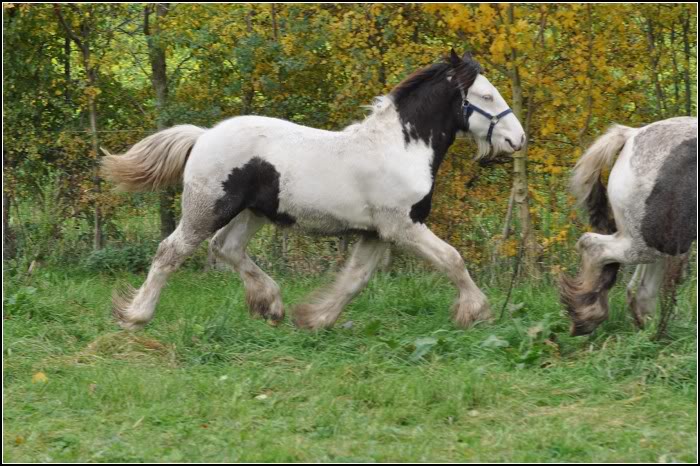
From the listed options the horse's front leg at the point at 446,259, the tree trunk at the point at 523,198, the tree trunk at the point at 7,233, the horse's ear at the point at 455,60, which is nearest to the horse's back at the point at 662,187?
the horse's front leg at the point at 446,259

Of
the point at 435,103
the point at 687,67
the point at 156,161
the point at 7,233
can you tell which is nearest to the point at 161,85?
the point at 7,233

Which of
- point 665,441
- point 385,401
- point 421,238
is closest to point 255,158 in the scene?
point 421,238

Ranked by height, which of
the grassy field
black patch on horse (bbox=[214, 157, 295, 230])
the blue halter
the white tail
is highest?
the blue halter

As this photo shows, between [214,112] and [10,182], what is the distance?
2348 mm

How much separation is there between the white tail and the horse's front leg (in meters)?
1.08

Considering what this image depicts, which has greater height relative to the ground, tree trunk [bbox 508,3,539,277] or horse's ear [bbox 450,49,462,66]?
horse's ear [bbox 450,49,462,66]

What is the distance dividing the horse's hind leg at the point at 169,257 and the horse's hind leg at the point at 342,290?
0.91 meters

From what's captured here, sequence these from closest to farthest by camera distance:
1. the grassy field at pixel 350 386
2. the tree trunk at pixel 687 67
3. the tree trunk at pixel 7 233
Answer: the grassy field at pixel 350 386
the tree trunk at pixel 687 67
the tree trunk at pixel 7 233

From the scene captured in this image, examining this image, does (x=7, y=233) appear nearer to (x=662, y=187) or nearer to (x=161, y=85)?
(x=161, y=85)

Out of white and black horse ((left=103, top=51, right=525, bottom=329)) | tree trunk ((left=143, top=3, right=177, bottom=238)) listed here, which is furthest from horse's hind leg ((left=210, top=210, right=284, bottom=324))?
tree trunk ((left=143, top=3, right=177, bottom=238))

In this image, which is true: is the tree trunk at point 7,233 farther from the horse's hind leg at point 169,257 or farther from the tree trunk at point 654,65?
the tree trunk at point 654,65

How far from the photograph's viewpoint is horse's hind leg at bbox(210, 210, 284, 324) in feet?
24.4

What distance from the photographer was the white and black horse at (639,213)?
254 inches

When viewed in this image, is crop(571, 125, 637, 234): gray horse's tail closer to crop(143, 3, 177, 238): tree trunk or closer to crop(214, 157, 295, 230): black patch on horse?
crop(214, 157, 295, 230): black patch on horse
